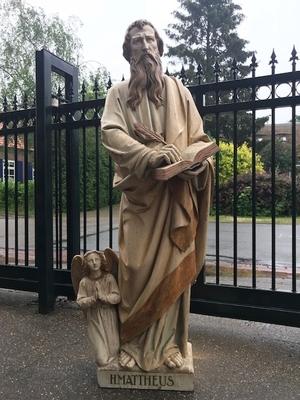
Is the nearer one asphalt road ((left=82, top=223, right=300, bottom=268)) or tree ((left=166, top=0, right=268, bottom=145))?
asphalt road ((left=82, top=223, right=300, bottom=268))

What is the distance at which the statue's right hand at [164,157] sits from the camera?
255 centimetres

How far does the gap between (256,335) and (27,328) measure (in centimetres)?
216

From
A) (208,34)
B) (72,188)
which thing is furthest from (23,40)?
(72,188)

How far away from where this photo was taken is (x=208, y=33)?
3212 centimetres

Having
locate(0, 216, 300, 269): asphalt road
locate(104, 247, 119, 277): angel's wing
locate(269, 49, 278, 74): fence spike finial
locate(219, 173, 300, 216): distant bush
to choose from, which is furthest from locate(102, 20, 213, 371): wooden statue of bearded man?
locate(219, 173, 300, 216): distant bush

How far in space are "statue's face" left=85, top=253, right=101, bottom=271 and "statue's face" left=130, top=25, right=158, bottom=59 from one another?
139 centimetres

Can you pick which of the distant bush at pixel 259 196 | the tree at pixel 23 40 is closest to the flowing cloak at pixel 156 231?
the distant bush at pixel 259 196

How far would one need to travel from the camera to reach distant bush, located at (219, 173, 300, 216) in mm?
16328

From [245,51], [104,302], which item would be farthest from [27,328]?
[245,51]

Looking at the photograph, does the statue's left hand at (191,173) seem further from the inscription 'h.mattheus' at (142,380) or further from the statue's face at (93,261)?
the inscription 'h.mattheus' at (142,380)

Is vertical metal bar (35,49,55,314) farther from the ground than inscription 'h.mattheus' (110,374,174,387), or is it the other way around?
vertical metal bar (35,49,55,314)

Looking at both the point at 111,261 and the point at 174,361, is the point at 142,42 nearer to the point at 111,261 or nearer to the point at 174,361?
the point at 111,261

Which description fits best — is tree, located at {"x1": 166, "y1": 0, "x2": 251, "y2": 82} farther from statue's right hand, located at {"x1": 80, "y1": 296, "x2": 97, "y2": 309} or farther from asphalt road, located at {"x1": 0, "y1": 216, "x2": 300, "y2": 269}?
statue's right hand, located at {"x1": 80, "y1": 296, "x2": 97, "y2": 309}

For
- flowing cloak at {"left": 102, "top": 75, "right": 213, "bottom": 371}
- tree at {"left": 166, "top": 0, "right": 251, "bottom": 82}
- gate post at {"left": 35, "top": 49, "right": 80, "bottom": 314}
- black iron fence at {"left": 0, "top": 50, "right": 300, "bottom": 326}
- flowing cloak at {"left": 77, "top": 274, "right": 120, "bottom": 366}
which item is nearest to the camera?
flowing cloak at {"left": 102, "top": 75, "right": 213, "bottom": 371}
